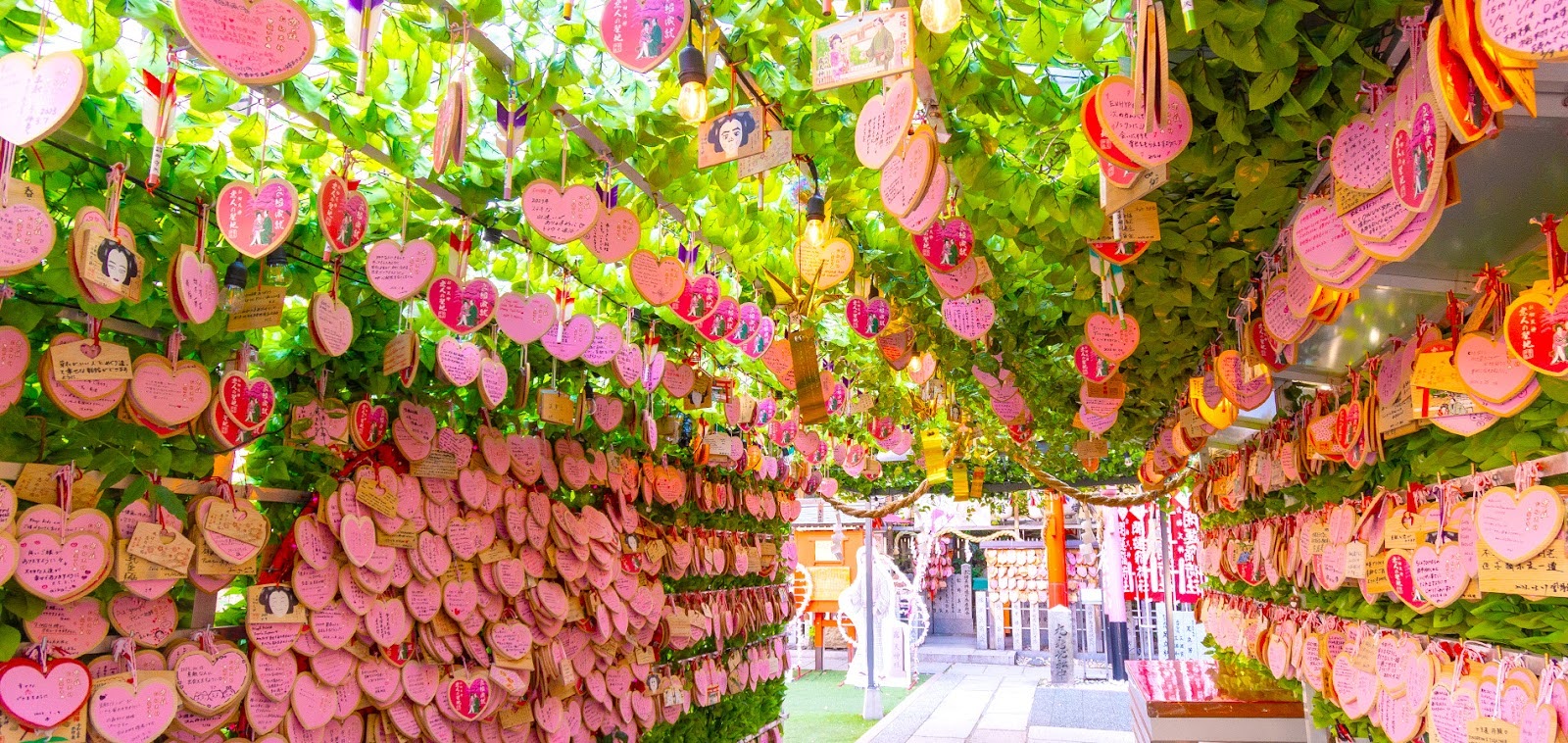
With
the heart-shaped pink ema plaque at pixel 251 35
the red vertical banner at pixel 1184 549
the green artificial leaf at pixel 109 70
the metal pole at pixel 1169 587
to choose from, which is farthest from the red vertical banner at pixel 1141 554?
the heart-shaped pink ema plaque at pixel 251 35

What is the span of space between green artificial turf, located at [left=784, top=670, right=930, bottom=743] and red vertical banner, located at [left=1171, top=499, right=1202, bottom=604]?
3.31 m

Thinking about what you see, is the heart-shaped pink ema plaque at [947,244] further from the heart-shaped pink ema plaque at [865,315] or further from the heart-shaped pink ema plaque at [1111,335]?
the heart-shaped pink ema plaque at [865,315]

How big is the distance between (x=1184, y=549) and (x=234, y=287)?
9458 millimetres

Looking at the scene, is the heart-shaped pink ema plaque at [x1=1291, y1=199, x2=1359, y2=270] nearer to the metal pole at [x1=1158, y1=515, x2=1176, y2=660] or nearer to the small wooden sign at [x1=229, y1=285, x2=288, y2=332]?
the small wooden sign at [x1=229, y1=285, x2=288, y2=332]

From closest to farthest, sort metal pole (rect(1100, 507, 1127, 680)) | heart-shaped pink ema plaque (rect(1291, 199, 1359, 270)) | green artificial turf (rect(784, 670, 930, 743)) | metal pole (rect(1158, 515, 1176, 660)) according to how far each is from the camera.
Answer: heart-shaped pink ema plaque (rect(1291, 199, 1359, 270)) < green artificial turf (rect(784, 670, 930, 743)) < metal pole (rect(1158, 515, 1176, 660)) < metal pole (rect(1100, 507, 1127, 680))

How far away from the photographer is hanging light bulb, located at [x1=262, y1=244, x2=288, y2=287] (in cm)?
235

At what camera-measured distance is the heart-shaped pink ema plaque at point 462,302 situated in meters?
2.41

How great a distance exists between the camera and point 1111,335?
264 centimetres

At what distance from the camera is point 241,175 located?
2.40 metres

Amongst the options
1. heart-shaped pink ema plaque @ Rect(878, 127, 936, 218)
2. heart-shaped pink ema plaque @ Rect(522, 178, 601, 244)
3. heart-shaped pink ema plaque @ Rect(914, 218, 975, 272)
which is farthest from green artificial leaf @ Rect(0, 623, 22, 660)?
heart-shaped pink ema plaque @ Rect(914, 218, 975, 272)

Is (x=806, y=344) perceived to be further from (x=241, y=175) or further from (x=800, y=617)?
(x=800, y=617)

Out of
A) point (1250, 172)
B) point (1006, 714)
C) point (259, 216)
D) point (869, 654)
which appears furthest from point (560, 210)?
point (1006, 714)

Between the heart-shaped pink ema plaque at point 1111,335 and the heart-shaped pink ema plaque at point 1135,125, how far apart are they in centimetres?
132

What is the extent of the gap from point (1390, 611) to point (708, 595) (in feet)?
11.6
